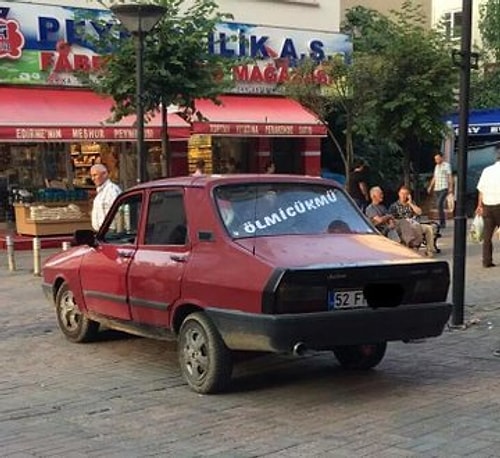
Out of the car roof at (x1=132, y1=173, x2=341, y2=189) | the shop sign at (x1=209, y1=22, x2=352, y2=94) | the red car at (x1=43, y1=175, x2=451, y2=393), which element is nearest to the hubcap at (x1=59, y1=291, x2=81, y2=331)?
the red car at (x1=43, y1=175, x2=451, y2=393)

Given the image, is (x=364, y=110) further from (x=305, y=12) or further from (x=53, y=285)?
(x=53, y=285)

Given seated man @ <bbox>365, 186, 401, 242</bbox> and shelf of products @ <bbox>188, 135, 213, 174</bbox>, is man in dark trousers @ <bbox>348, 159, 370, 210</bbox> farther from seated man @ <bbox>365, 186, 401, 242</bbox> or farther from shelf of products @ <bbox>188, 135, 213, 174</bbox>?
shelf of products @ <bbox>188, 135, 213, 174</bbox>

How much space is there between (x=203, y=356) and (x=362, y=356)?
4.90 ft

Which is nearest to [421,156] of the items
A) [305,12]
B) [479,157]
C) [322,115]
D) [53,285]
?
[479,157]

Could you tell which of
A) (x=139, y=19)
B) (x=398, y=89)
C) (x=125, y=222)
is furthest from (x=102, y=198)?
(x=398, y=89)

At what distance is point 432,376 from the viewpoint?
23.6 ft

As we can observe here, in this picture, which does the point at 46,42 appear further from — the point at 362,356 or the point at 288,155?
the point at 362,356

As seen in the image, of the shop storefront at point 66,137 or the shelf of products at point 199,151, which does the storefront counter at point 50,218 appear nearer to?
the shop storefront at point 66,137

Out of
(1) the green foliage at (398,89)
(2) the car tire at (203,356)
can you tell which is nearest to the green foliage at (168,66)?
(1) the green foliage at (398,89)

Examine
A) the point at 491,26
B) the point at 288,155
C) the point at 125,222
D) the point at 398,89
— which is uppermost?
the point at 491,26

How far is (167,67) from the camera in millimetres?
14445

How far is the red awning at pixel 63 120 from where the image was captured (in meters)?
17.4

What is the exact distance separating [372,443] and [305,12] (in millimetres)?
20533

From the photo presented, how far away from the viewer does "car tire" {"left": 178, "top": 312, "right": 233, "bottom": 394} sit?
6.55 meters
